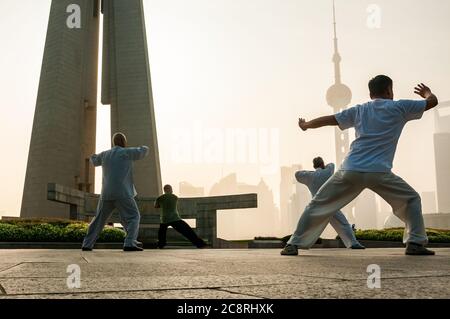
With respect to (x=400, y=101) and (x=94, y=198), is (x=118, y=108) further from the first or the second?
(x=400, y=101)

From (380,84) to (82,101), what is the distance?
1004 inches

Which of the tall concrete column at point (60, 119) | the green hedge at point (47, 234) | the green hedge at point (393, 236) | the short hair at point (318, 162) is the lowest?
the green hedge at point (393, 236)

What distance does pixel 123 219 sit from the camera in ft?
28.6

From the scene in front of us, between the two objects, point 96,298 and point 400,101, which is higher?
point 400,101

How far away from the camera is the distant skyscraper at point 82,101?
2681 centimetres

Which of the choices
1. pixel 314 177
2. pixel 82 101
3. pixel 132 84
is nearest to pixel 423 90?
pixel 314 177

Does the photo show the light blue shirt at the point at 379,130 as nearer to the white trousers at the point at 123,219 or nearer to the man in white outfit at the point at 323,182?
the man in white outfit at the point at 323,182

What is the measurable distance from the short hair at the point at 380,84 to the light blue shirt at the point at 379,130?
15cm

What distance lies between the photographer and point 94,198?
77.9 ft

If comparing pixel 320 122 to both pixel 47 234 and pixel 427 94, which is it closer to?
pixel 427 94

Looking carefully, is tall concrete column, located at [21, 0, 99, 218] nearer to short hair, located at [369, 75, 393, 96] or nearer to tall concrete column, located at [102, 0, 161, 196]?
tall concrete column, located at [102, 0, 161, 196]

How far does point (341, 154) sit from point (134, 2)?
163 m

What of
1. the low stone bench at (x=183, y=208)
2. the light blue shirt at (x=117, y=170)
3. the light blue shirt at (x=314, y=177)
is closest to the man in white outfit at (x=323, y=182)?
the light blue shirt at (x=314, y=177)
